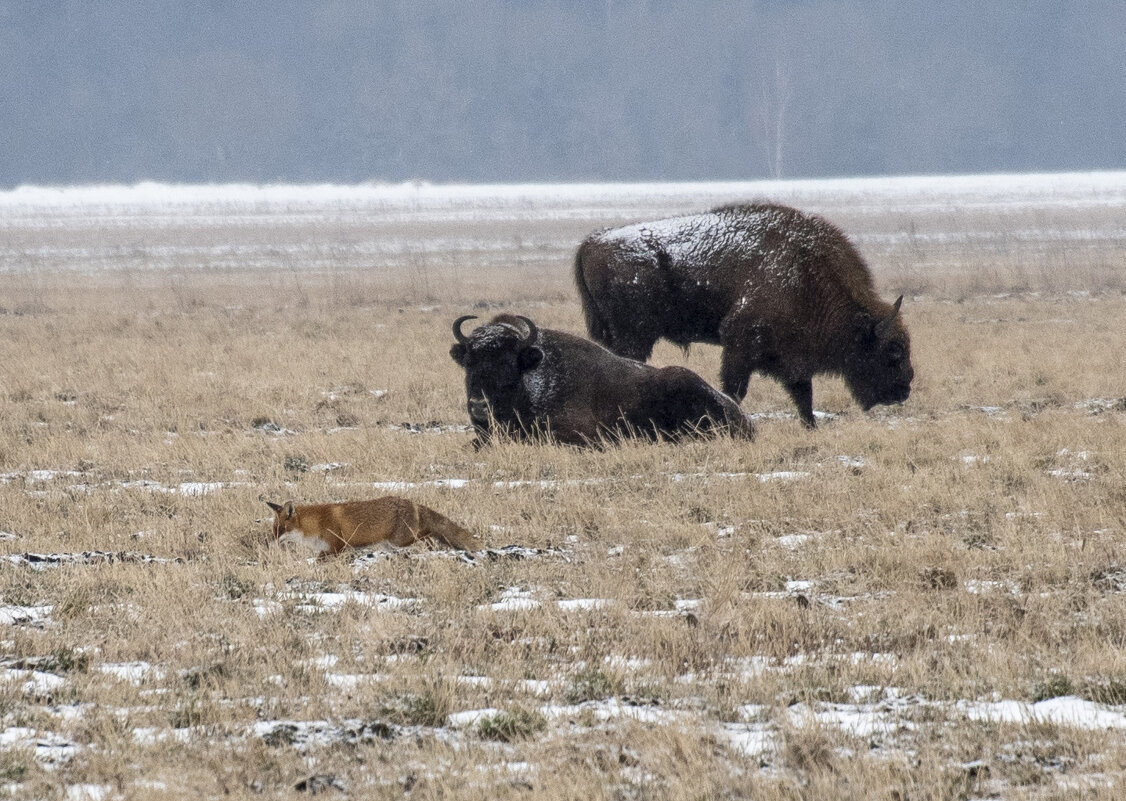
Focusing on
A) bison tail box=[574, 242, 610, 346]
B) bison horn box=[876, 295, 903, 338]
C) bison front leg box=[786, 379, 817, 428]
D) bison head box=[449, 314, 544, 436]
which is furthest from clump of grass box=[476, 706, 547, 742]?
bison tail box=[574, 242, 610, 346]

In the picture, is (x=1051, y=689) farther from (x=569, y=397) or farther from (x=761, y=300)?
(x=761, y=300)

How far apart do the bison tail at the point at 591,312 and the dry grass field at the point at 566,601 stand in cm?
152

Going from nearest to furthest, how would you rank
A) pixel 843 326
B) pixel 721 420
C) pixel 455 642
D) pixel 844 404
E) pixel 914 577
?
pixel 455 642, pixel 914 577, pixel 721 420, pixel 843 326, pixel 844 404

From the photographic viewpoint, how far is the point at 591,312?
40.3ft

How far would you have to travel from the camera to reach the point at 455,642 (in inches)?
203

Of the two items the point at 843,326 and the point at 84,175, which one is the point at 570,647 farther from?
the point at 84,175

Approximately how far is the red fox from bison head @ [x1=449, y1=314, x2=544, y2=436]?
328cm

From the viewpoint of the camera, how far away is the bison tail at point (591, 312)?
12.2 metres

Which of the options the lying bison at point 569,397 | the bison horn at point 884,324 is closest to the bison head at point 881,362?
the bison horn at point 884,324

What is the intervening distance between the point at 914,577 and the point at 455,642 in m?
2.15

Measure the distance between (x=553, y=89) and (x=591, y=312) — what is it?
12757 cm

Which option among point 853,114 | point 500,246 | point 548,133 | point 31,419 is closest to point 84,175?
point 548,133

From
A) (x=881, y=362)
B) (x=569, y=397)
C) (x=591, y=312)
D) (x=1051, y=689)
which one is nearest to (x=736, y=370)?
(x=881, y=362)

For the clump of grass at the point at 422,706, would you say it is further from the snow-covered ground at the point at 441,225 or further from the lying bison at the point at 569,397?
the snow-covered ground at the point at 441,225
